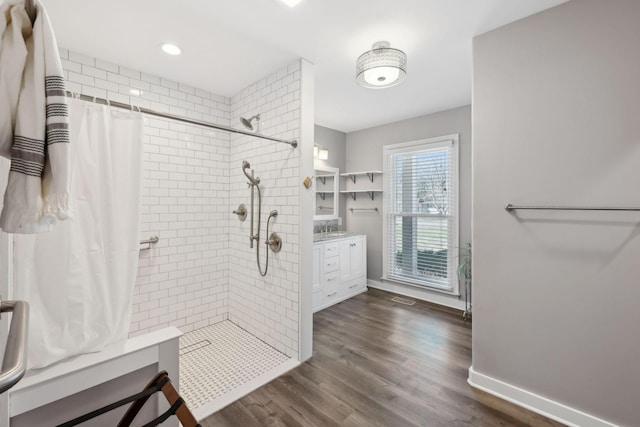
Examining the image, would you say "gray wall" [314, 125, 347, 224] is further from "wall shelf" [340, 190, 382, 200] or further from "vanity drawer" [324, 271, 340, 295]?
"vanity drawer" [324, 271, 340, 295]

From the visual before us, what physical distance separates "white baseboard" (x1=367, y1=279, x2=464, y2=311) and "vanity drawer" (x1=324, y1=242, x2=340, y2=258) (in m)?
1.12

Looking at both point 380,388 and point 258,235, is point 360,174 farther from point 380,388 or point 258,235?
point 380,388

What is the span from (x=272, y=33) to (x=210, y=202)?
1802mm

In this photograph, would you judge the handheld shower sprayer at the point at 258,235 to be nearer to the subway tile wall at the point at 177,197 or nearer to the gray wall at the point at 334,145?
the subway tile wall at the point at 177,197

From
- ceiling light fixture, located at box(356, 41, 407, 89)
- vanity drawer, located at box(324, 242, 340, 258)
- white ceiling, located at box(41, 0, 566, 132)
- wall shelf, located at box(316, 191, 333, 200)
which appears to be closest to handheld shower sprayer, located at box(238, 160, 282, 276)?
white ceiling, located at box(41, 0, 566, 132)

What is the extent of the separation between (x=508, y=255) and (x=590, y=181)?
625 mm

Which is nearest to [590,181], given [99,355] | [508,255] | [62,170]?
[508,255]

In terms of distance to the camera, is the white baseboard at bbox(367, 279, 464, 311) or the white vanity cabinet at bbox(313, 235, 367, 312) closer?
the white vanity cabinet at bbox(313, 235, 367, 312)

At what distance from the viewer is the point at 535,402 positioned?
1756 mm

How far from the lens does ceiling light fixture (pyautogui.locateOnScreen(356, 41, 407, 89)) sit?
6.43 ft

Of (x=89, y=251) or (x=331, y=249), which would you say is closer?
(x=89, y=251)

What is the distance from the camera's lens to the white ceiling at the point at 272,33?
175 centimetres

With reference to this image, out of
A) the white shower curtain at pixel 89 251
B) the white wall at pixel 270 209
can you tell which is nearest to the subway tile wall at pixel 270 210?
the white wall at pixel 270 209

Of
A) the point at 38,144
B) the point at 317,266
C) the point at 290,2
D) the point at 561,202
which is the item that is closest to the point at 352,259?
the point at 317,266
